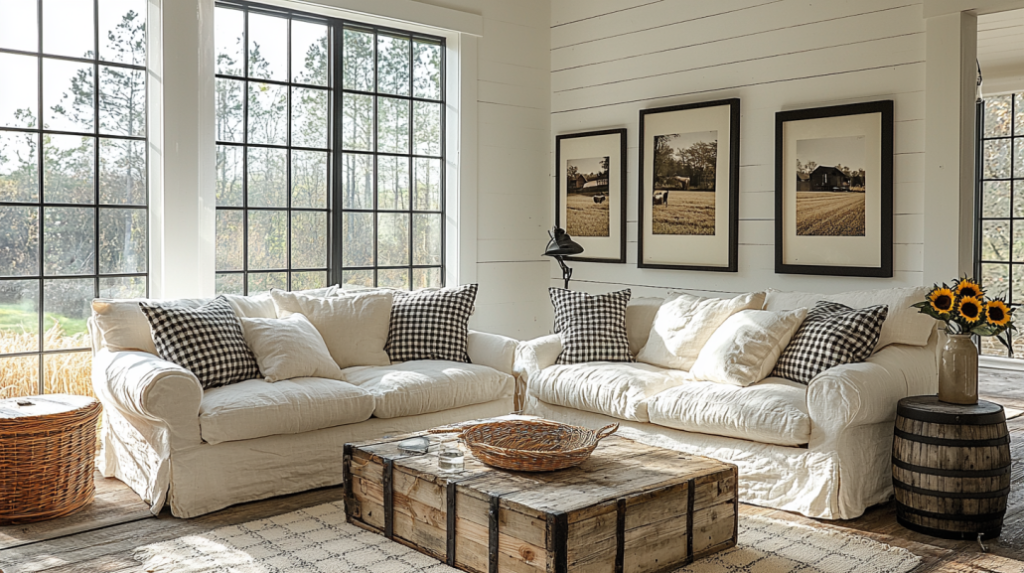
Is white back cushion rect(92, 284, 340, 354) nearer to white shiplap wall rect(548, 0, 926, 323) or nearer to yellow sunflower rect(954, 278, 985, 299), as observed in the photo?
white shiplap wall rect(548, 0, 926, 323)

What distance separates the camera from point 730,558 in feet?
9.90

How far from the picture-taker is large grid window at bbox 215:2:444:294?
15.7 ft

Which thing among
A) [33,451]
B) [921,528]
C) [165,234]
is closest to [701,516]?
[921,528]

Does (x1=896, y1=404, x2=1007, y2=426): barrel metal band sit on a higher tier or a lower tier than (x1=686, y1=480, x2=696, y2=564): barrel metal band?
higher

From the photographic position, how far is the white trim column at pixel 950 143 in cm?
412

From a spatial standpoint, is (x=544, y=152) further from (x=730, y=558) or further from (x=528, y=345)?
(x=730, y=558)

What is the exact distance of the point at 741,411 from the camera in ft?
12.0

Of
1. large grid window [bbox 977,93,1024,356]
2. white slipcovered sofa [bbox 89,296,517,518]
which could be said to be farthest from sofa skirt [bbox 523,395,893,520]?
large grid window [bbox 977,93,1024,356]

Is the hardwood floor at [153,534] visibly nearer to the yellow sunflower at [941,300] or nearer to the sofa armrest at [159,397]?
the sofa armrest at [159,397]

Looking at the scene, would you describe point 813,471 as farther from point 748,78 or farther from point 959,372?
point 748,78

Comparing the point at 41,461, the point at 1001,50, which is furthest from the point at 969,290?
the point at 1001,50

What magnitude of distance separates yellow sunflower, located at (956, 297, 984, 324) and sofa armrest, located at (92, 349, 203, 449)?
123 inches

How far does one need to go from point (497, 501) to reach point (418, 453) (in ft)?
1.88

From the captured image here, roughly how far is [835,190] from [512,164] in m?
2.25
